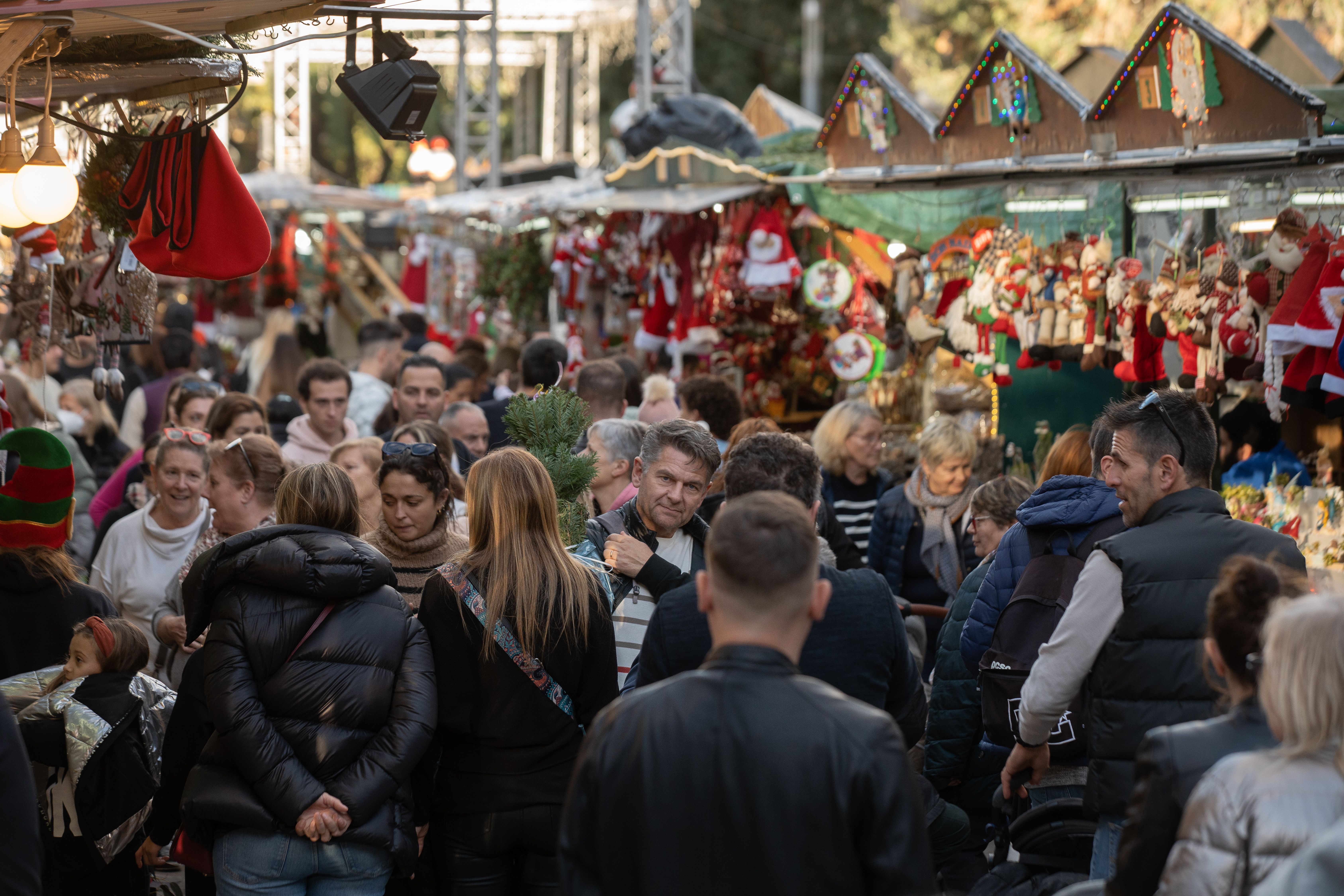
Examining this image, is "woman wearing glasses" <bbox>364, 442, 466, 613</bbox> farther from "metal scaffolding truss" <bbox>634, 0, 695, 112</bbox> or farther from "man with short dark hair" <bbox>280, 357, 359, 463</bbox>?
"metal scaffolding truss" <bbox>634, 0, 695, 112</bbox>

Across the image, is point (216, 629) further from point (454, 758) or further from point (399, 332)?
point (399, 332)

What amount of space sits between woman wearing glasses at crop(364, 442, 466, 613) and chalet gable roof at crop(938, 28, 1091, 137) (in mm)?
3699

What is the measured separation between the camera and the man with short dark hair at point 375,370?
25.3ft

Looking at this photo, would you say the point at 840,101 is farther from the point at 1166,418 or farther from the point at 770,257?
the point at 1166,418

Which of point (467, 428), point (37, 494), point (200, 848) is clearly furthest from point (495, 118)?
point (200, 848)

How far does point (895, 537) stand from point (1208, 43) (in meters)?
2.47

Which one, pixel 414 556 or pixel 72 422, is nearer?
pixel 414 556

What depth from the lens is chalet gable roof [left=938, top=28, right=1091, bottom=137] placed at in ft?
20.4

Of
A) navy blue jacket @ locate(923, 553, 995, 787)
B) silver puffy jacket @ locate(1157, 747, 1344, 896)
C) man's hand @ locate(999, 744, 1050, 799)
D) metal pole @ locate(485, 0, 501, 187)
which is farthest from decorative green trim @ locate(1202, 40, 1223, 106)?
metal pole @ locate(485, 0, 501, 187)

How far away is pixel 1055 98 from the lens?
250 inches

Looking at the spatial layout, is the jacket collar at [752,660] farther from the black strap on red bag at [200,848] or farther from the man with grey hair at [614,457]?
the man with grey hair at [614,457]

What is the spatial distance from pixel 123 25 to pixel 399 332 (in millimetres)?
5569

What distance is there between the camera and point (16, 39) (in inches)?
143

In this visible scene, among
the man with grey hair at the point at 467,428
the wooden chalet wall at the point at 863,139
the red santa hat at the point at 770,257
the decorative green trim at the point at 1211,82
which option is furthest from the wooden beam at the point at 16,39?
the red santa hat at the point at 770,257
